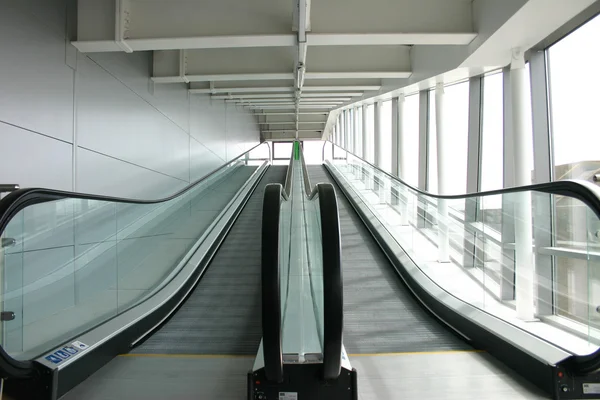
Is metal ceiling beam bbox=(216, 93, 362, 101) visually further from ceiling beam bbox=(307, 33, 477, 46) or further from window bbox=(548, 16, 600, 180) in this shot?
window bbox=(548, 16, 600, 180)

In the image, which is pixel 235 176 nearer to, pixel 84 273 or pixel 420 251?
pixel 420 251

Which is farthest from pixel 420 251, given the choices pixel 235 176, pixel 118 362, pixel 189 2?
pixel 235 176

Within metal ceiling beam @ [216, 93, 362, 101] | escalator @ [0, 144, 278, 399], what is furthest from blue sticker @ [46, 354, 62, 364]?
metal ceiling beam @ [216, 93, 362, 101]

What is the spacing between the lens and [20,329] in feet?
8.38

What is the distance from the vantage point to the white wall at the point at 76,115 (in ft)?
13.4

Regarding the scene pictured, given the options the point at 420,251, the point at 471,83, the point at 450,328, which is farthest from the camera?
the point at 471,83

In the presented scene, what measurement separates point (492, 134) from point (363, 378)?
5.40m

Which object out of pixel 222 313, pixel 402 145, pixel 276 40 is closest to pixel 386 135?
pixel 402 145

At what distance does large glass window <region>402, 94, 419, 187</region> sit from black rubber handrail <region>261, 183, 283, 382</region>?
8429mm

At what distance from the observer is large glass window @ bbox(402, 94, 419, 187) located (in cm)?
1020

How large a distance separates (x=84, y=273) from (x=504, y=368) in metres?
3.39

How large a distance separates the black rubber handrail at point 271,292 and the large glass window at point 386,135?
1026cm

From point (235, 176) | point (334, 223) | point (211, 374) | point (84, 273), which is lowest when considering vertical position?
point (211, 374)

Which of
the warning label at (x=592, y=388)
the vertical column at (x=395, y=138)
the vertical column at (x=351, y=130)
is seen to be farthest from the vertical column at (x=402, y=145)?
the warning label at (x=592, y=388)
